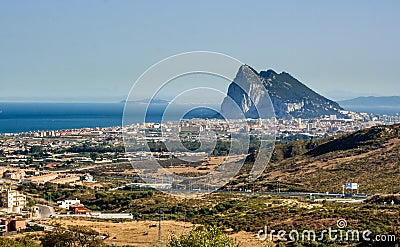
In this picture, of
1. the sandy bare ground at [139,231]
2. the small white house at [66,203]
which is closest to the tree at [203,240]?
the sandy bare ground at [139,231]

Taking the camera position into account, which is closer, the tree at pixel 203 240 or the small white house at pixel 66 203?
the tree at pixel 203 240

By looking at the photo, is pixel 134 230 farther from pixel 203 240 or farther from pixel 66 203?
pixel 66 203

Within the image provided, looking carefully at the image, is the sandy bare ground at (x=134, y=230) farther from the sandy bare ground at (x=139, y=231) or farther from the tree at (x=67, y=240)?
the tree at (x=67, y=240)

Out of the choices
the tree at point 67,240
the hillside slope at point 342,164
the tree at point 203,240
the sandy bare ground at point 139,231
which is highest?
the hillside slope at point 342,164

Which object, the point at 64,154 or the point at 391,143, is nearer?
the point at 391,143

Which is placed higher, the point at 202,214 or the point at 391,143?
the point at 391,143

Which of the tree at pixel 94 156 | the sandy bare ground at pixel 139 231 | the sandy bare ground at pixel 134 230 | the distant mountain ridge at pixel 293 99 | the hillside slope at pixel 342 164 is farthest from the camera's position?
the distant mountain ridge at pixel 293 99

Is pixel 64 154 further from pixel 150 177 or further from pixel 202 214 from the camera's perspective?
pixel 202 214

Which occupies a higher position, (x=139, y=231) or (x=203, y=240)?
(x=203, y=240)

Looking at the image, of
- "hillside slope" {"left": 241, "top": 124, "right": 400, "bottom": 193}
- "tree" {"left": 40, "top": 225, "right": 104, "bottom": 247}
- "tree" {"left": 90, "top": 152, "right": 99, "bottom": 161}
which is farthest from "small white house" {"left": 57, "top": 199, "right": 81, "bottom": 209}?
"tree" {"left": 90, "top": 152, "right": 99, "bottom": 161}

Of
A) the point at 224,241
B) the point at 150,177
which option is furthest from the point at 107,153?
the point at 224,241

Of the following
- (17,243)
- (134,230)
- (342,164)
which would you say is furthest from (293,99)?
(17,243)
